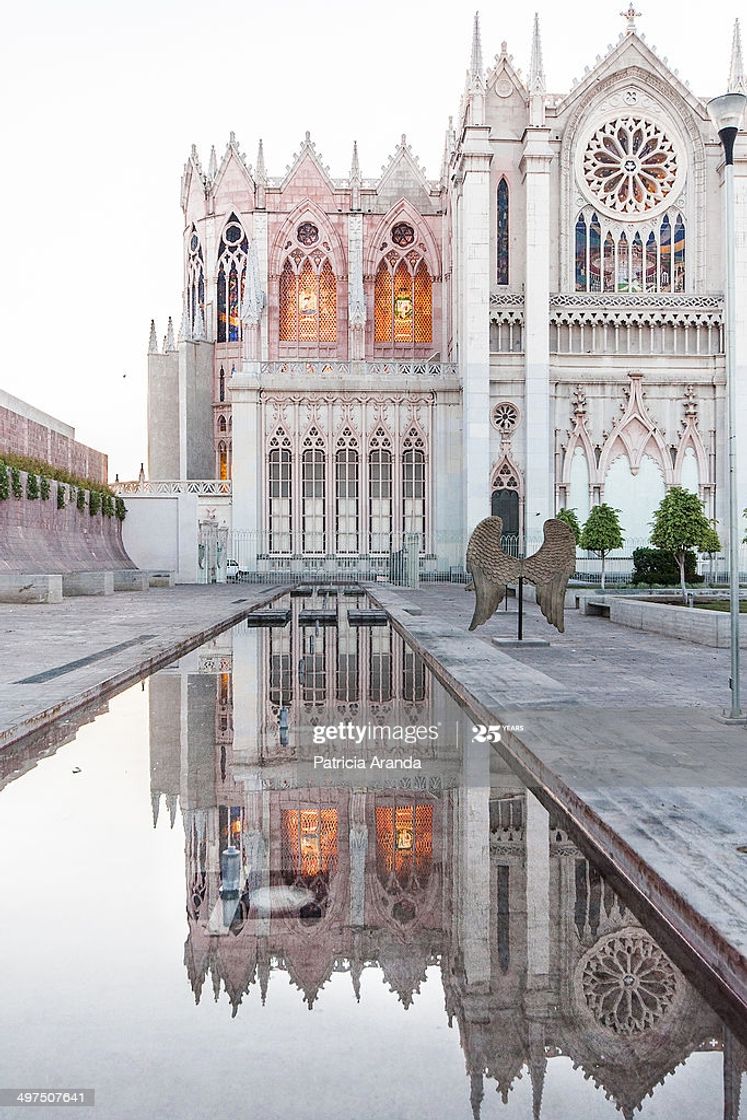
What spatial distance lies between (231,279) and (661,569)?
3260 centimetres

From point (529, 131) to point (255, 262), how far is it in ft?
51.8

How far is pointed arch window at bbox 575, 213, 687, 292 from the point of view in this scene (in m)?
46.8

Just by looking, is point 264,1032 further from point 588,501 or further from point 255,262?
point 255,262

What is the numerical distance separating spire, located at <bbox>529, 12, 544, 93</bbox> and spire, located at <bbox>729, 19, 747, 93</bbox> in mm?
8452

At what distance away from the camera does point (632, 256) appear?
47.0 metres

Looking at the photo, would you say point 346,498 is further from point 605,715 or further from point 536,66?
point 605,715

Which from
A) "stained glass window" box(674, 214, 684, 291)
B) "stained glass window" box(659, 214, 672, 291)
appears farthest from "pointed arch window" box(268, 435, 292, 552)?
"stained glass window" box(674, 214, 684, 291)

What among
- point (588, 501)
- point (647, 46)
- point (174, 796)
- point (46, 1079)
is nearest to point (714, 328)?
point (588, 501)

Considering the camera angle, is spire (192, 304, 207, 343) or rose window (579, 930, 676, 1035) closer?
rose window (579, 930, 676, 1035)

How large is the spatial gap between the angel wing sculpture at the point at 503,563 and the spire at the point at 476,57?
35.2 meters

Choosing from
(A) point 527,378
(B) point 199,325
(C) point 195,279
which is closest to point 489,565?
(A) point 527,378

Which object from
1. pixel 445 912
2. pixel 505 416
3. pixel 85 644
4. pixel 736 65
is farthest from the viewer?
pixel 505 416

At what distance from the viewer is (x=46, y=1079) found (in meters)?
3.23

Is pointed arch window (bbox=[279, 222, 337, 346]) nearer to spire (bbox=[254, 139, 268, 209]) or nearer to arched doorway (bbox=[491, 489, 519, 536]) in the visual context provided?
spire (bbox=[254, 139, 268, 209])
